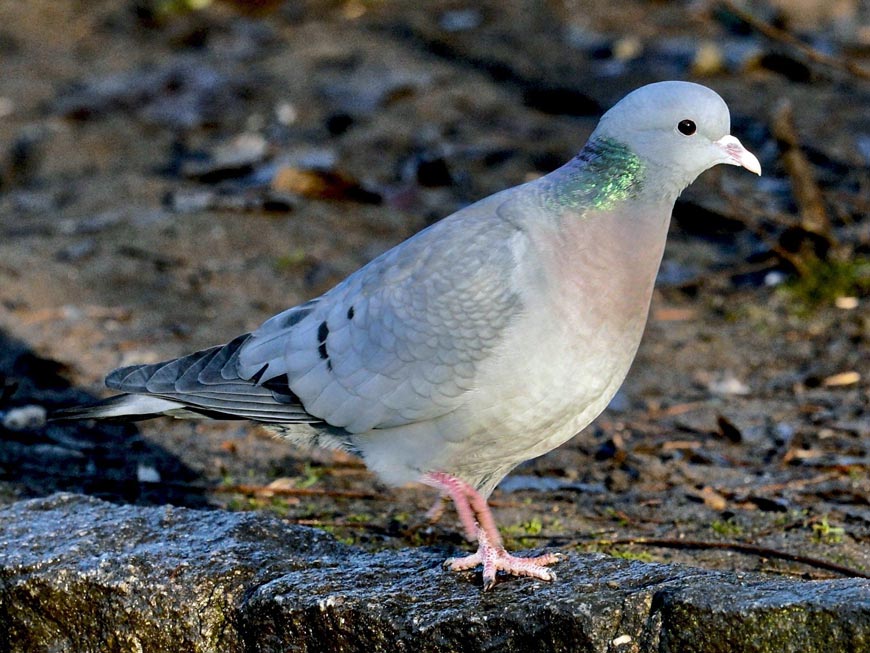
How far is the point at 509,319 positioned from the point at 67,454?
7.50ft

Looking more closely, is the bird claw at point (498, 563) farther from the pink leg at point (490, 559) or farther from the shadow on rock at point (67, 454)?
the shadow on rock at point (67, 454)

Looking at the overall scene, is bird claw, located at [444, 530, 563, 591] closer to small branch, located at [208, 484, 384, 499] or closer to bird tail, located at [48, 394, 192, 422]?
bird tail, located at [48, 394, 192, 422]

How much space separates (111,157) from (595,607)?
6245 mm

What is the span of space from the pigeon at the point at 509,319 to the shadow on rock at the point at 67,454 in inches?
45.2

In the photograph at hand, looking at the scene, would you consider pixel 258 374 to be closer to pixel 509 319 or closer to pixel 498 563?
pixel 509 319

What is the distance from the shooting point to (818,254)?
247 inches

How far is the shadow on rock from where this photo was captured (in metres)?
4.55

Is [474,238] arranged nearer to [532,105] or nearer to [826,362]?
[826,362]

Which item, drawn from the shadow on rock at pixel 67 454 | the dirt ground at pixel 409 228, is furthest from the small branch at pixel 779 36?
the shadow on rock at pixel 67 454

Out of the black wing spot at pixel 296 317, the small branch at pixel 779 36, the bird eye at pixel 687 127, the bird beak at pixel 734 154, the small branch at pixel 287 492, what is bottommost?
the small branch at pixel 287 492

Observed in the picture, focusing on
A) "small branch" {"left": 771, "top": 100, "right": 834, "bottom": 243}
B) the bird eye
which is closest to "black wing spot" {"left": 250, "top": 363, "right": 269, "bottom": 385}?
the bird eye

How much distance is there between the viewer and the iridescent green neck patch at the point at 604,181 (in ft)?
11.0

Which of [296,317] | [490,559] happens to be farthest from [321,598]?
[296,317]

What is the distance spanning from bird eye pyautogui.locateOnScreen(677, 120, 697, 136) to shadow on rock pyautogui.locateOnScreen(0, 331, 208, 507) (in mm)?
2230
